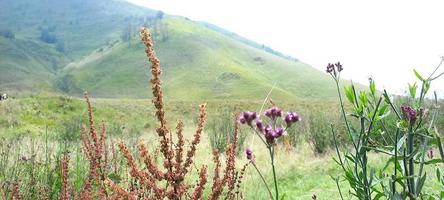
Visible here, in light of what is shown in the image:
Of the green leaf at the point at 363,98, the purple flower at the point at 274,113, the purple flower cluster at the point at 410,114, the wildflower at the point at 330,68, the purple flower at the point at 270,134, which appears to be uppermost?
the wildflower at the point at 330,68

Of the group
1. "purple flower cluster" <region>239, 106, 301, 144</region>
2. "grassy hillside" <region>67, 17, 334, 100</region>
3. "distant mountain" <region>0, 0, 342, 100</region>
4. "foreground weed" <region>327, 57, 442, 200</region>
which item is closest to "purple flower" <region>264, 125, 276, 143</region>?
"purple flower cluster" <region>239, 106, 301, 144</region>

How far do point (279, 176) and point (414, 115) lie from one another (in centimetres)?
805

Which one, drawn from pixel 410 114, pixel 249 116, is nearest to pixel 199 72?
pixel 249 116

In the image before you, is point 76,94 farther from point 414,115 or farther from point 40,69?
point 414,115

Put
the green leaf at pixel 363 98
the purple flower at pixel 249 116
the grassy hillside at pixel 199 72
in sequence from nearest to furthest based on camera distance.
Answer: the purple flower at pixel 249 116 → the green leaf at pixel 363 98 → the grassy hillside at pixel 199 72

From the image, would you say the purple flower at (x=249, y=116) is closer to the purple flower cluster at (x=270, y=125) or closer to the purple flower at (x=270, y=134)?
the purple flower cluster at (x=270, y=125)

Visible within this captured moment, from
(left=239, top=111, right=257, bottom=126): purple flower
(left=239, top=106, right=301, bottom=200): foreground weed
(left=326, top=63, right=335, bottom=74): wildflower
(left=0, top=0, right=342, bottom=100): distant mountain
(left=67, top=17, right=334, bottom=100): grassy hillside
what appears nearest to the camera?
(left=239, top=106, right=301, bottom=200): foreground weed

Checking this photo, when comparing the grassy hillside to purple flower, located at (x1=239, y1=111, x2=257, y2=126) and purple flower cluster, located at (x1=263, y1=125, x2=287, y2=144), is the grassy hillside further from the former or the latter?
purple flower cluster, located at (x1=263, y1=125, x2=287, y2=144)

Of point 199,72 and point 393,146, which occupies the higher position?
point 199,72

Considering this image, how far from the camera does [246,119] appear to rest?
7.27 ft

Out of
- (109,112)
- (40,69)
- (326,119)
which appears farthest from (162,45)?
(326,119)

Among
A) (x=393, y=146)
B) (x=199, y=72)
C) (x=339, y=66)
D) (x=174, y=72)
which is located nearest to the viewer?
(x=393, y=146)

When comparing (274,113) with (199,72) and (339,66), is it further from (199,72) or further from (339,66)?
(199,72)

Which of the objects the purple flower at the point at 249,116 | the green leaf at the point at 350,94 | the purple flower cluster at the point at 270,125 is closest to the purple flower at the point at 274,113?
the purple flower cluster at the point at 270,125
